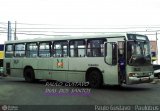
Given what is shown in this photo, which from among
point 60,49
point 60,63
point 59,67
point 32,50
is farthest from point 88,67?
point 32,50

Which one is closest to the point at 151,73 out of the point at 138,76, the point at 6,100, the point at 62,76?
the point at 138,76

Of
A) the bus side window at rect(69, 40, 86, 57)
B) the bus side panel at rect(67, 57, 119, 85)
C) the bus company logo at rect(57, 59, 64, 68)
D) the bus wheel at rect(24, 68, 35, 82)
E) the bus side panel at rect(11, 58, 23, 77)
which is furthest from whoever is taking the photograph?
the bus side panel at rect(11, 58, 23, 77)

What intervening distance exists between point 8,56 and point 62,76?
21.3 ft

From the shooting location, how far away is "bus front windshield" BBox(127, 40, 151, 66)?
1852cm

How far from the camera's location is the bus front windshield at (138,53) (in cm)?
1852

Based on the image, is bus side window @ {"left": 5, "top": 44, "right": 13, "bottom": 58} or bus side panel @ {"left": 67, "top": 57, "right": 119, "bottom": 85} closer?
bus side panel @ {"left": 67, "top": 57, "right": 119, "bottom": 85}

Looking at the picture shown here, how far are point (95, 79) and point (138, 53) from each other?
2629mm

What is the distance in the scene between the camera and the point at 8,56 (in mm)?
26812

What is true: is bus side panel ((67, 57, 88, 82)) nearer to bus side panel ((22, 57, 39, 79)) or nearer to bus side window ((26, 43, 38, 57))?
bus side panel ((22, 57, 39, 79))

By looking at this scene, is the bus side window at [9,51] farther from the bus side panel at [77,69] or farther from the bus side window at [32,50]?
the bus side panel at [77,69]

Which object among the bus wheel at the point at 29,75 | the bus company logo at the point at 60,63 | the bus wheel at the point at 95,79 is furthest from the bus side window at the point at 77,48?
the bus wheel at the point at 29,75

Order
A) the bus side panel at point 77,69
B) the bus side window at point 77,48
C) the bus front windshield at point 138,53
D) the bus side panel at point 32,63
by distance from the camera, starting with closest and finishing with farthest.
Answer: the bus front windshield at point 138,53 → the bus side panel at point 77,69 → the bus side window at point 77,48 → the bus side panel at point 32,63

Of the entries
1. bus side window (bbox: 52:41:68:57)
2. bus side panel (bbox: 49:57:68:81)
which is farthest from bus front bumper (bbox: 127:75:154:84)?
bus side window (bbox: 52:41:68:57)

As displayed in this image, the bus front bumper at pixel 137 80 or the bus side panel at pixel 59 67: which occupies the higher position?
the bus side panel at pixel 59 67
